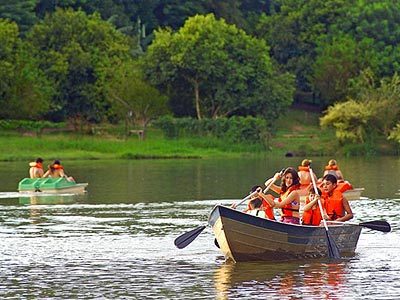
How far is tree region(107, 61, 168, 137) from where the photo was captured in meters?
89.4

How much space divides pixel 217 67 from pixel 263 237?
6759 cm

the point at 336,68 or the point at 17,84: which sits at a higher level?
the point at 336,68

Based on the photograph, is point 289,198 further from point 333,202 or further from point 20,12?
point 20,12

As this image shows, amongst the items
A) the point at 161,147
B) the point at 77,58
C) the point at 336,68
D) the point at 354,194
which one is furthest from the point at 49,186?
the point at 336,68

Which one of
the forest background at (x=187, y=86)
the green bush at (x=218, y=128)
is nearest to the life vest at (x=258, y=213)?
the forest background at (x=187, y=86)

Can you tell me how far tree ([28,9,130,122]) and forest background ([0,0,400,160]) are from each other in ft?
0.31

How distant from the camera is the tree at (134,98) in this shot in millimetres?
89375

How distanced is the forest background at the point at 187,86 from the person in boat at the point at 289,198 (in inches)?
2078

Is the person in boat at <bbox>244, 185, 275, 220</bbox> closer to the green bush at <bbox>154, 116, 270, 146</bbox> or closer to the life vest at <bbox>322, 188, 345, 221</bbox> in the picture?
the life vest at <bbox>322, 188, 345, 221</bbox>

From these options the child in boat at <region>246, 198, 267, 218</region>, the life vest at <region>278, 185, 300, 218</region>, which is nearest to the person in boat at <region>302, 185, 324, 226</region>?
the life vest at <region>278, 185, 300, 218</region>

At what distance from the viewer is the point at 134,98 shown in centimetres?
8925

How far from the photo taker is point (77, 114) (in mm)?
93312

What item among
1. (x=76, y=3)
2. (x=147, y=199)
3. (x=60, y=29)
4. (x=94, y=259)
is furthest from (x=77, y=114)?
(x=94, y=259)

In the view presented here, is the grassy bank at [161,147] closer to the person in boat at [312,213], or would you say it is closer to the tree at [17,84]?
the tree at [17,84]
